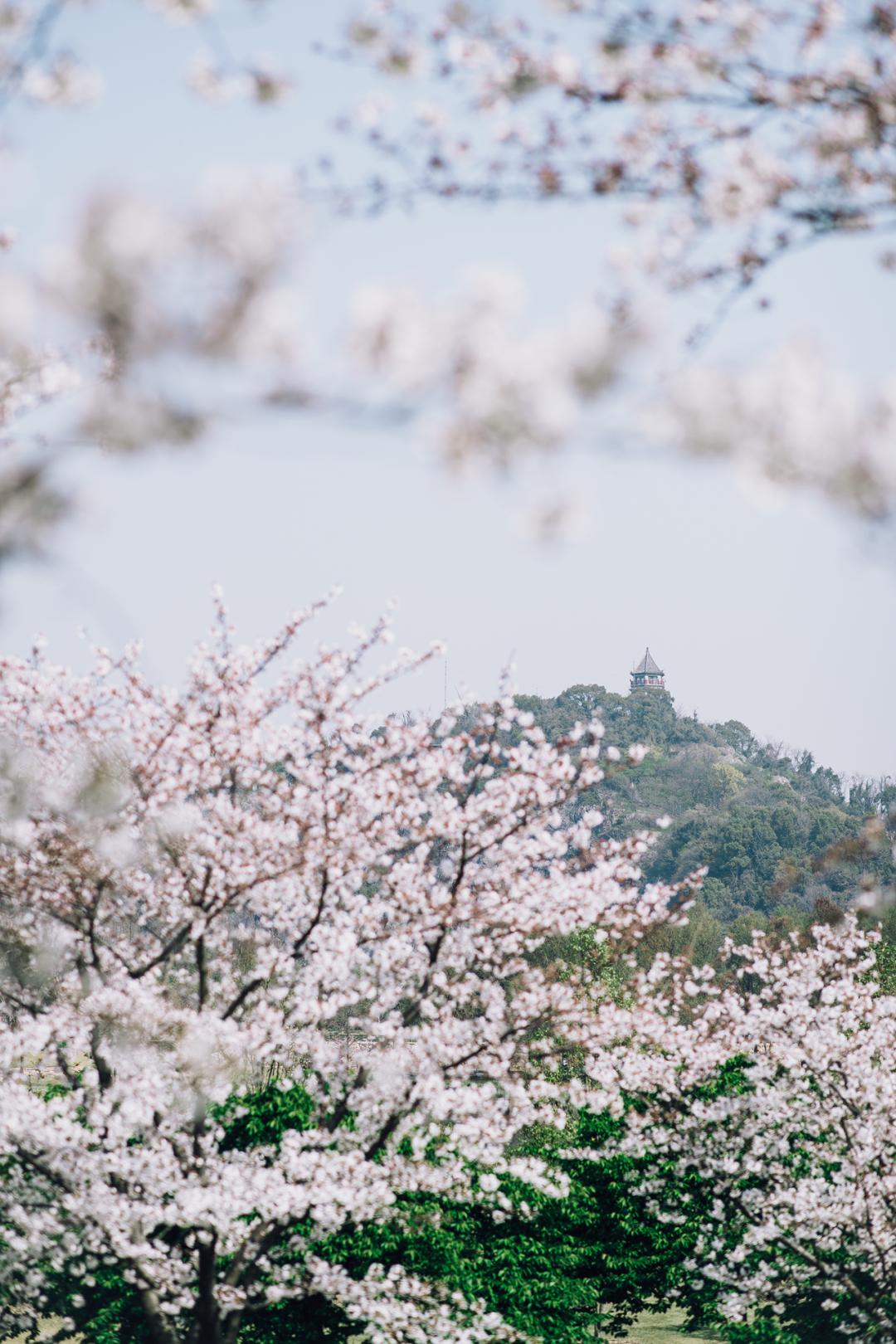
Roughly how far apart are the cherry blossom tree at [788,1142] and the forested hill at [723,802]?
55699mm

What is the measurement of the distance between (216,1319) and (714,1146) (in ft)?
26.2

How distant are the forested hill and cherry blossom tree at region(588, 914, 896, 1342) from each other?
5570 centimetres

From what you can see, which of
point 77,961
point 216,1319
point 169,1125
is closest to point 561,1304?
point 216,1319

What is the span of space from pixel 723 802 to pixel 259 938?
11113 centimetres

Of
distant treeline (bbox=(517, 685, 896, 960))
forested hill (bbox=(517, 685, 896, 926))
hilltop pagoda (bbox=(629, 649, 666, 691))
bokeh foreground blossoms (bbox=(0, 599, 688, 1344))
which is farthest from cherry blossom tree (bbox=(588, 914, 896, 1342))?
hilltop pagoda (bbox=(629, 649, 666, 691))

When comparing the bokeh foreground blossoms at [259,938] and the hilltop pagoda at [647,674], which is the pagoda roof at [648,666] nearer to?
the hilltop pagoda at [647,674]

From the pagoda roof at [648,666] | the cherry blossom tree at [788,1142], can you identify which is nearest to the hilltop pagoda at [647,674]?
the pagoda roof at [648,666]

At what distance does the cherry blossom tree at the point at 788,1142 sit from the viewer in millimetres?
13469

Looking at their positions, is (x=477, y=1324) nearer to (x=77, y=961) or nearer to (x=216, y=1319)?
(x=216, y=1319)

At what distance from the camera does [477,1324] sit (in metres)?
9.81

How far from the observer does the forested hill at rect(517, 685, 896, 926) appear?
89938 mm

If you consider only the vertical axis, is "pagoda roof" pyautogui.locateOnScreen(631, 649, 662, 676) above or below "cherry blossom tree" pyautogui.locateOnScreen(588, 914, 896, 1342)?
above

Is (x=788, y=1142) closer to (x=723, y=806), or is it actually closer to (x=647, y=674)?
(x=723, y=806)

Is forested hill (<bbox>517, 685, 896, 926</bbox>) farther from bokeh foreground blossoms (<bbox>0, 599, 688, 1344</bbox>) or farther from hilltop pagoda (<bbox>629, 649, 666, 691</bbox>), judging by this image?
bokeh foreground blossoms (<bbox>0, 599, 688, 1344</bbox>)
